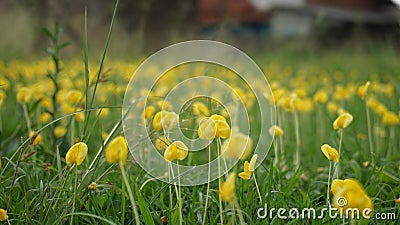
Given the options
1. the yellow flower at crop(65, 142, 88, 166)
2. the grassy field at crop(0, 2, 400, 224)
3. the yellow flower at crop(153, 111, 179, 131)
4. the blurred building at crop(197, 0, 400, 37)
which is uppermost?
the blurred building at crop(197, 0, 400, 37)

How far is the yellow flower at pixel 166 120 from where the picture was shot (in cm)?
113

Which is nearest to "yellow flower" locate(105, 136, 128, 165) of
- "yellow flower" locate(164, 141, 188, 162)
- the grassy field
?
the grassy field

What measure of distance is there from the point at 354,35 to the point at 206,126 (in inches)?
382

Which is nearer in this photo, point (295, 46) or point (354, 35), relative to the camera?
point (295, 46)

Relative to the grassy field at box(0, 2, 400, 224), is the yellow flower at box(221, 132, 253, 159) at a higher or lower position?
higher

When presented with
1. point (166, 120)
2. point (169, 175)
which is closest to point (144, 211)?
point (169, 175)

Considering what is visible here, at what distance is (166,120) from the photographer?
113cm

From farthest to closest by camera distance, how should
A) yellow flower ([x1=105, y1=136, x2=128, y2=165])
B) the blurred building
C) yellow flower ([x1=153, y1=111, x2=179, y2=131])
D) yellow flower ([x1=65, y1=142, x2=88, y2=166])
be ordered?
the blurred building, yellow flower ([x1=153, y1=111, x2=179, y2=131]), yellow flower ([x1=65, y1=142, x2=88, y2=166]), yellow flower ([x1=105, y1=136, x2=128, y2=165])

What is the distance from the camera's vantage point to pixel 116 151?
81 cm

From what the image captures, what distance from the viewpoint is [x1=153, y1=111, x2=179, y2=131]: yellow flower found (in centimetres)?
113

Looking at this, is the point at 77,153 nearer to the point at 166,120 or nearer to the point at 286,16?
the point at 166,120

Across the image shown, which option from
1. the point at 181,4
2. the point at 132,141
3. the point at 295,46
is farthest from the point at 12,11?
the point at 132,141

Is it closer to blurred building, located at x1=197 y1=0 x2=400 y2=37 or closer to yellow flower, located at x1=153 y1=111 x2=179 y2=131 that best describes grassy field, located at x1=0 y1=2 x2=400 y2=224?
yellow flower, located at x1=153 y1=111 x2=179 y2=131

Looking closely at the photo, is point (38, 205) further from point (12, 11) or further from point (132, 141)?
point (12, 11)
